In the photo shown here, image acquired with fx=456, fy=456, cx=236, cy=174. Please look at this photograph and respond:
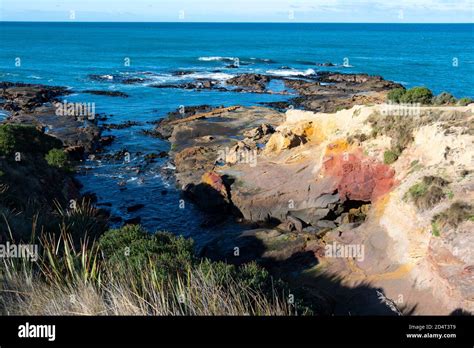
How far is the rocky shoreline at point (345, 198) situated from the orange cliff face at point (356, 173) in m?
0.06

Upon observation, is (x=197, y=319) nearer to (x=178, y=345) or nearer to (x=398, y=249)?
(x=178, y=345)

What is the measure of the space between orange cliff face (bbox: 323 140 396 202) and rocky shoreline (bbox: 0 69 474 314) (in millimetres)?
64

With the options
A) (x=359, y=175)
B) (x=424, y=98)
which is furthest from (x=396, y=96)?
(x=359, y=175)

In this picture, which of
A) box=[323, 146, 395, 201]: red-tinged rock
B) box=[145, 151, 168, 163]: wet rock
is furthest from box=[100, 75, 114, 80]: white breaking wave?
box=[323, 146, 395, 201]: red-tinged rock

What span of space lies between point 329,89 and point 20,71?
6357 centimetres

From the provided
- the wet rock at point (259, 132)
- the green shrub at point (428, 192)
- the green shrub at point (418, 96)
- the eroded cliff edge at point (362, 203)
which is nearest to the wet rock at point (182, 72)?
the wet rock at point (259, 132)

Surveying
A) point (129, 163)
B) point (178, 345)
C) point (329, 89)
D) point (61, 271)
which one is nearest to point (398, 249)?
point (61, 271)

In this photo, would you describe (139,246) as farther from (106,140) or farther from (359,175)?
(106,140)

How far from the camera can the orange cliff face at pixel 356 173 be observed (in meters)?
27.1

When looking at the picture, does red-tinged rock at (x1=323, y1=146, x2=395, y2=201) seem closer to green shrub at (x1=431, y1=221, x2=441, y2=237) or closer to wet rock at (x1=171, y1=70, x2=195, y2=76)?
green shrub at (x1=431, y1=221, x2=441, y2=237)

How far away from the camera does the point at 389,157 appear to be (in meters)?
27.0

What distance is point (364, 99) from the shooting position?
224 feet

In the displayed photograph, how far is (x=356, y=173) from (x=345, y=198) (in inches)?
67.2

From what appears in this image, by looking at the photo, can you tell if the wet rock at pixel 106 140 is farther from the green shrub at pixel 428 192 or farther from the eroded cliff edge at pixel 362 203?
the green shrub at pixel 428 192
